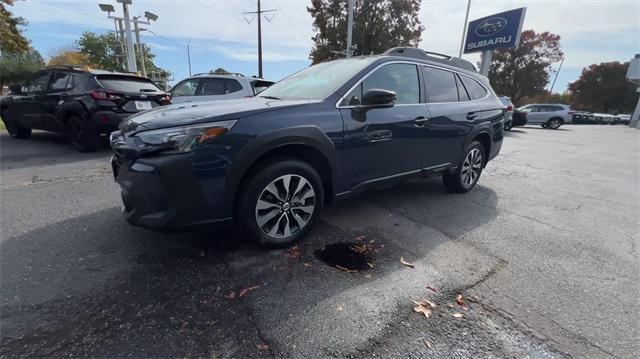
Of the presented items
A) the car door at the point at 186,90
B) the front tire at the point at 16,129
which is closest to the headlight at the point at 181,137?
the car door at the point at 186,90

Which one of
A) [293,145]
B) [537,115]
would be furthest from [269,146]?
[537,115]

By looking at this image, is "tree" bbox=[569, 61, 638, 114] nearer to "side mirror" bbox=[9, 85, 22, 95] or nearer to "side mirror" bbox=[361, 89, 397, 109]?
"side mirror" bbox=[361, 89, 397, 109]

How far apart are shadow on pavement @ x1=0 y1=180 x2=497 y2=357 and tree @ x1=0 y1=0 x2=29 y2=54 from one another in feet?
65.4

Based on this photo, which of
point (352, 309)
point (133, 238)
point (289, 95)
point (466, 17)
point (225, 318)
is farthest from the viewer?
point (466, 17)

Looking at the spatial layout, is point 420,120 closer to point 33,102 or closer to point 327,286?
point 327,286

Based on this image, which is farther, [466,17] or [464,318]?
[466,17]

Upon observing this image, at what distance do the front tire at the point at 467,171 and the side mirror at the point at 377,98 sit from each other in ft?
6.62

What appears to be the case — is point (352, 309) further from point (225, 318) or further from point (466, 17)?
point (466, 17)

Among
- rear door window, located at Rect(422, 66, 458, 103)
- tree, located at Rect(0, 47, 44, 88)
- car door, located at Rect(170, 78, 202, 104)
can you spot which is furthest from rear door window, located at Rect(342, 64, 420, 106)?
tree, located at Rect(0, 47, 44, 88)

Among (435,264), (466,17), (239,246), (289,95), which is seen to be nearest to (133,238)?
(239,246)

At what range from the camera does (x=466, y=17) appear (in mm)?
24516

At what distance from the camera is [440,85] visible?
3979mm

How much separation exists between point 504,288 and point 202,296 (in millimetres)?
2218

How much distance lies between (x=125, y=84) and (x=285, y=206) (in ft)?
18.1
